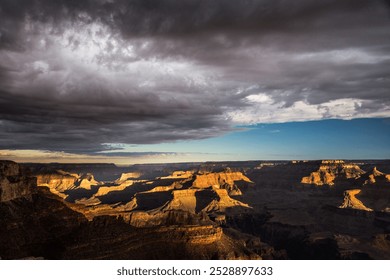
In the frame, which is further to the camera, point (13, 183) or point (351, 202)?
point (351, 202)

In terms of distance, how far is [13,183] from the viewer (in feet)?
190

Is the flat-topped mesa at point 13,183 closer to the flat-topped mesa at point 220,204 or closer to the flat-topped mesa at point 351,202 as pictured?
the flat-topped mesa at point 220,204

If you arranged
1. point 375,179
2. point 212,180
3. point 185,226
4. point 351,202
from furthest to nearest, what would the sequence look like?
1. point 212,180
2. point 375,179
3. point 351,202
4. point 185,226

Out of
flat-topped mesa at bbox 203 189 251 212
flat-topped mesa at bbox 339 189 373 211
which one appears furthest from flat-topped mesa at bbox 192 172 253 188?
flat-topped mesa at bbox 339 189 373 211

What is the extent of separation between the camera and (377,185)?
5709 inches

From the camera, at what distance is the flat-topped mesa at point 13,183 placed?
2128 inches

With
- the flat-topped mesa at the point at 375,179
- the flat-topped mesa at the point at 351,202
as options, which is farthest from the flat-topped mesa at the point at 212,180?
the flat-topped mesa at the point at 375,179

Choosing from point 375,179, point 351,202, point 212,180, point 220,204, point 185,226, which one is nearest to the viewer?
point 185,226

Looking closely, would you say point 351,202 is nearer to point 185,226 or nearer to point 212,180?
point 212,180

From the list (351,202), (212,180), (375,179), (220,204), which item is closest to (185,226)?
(220,204)

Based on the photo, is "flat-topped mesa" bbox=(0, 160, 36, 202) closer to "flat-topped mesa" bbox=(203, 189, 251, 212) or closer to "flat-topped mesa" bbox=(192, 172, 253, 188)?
"flat-topped mesa" bbox=(203, 189, 251, 212)

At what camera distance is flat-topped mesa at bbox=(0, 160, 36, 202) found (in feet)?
177
